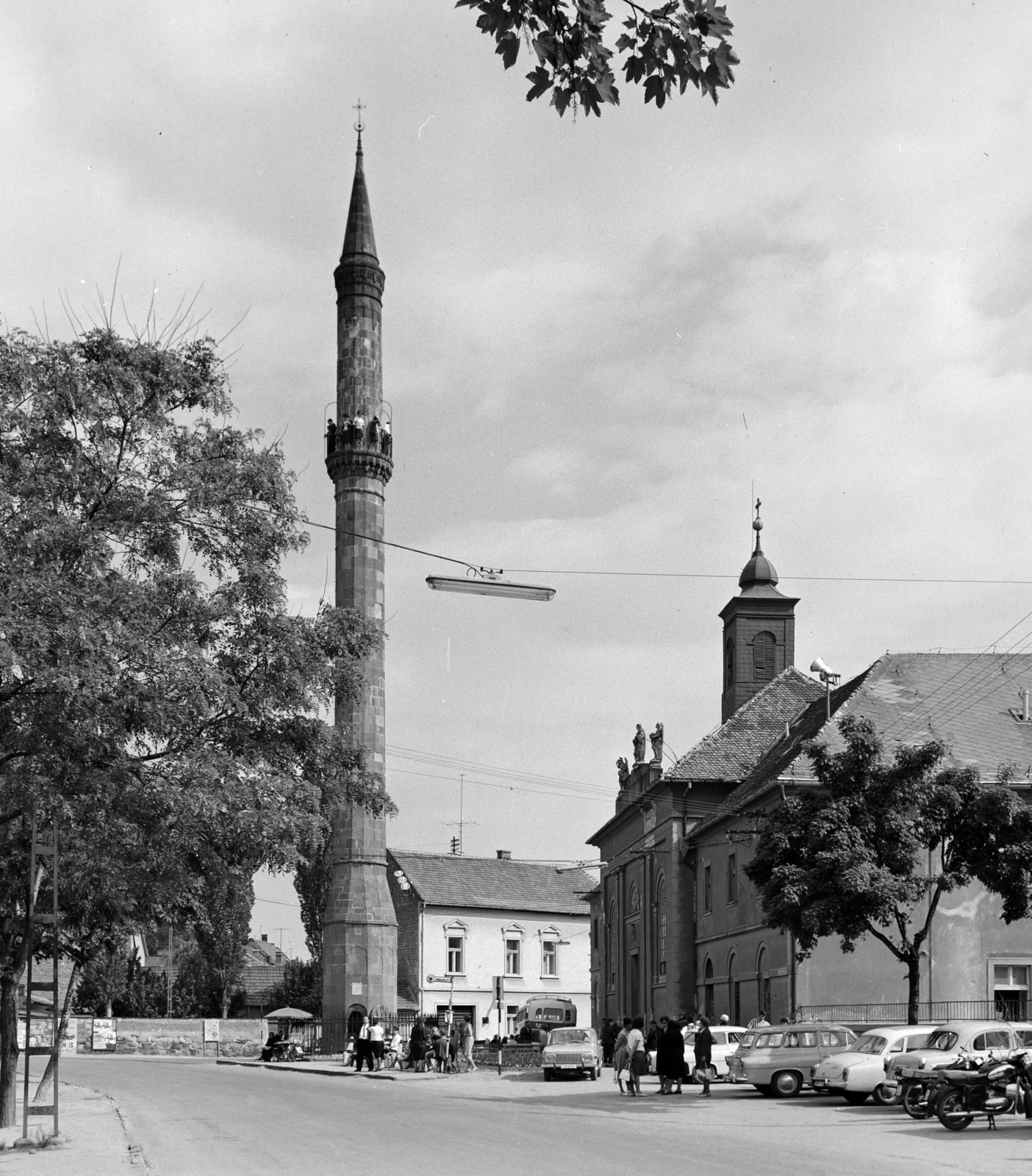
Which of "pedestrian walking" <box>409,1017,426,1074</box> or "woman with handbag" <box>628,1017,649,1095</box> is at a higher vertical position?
"woman with handbag" <box>628,1017,649,1095</box>

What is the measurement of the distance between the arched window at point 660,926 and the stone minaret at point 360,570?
11.1 metres

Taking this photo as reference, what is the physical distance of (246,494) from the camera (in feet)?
65.8

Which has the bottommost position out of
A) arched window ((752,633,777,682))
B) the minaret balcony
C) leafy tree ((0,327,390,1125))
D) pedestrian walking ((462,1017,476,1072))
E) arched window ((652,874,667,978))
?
pedestrian walking ((462,1017,476,1072))

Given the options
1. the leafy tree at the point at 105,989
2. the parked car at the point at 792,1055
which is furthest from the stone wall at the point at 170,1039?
the parked car at the point at 792,1055

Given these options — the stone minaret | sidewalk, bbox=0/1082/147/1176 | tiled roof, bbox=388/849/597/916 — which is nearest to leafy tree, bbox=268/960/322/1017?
tiled roof, bbox=388/849/597/916

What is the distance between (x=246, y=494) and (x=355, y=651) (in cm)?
252

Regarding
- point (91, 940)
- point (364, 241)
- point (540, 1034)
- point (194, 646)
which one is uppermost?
point (364, 241)

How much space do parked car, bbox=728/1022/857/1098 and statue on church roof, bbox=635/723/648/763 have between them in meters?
42.2

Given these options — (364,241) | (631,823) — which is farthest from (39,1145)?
(631,823)

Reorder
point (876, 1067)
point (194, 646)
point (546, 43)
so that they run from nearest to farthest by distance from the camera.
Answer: point (546, 43) < point (194, 646) < point (876, 1067)

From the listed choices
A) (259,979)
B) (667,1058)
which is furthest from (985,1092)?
(259,979)

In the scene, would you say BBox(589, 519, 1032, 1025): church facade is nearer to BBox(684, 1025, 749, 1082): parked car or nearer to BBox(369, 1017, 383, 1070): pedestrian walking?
BBox(684, 1025, 749, 1082): parked car

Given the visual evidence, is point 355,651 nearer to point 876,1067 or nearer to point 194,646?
point 194,646

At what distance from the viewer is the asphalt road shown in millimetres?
16781
